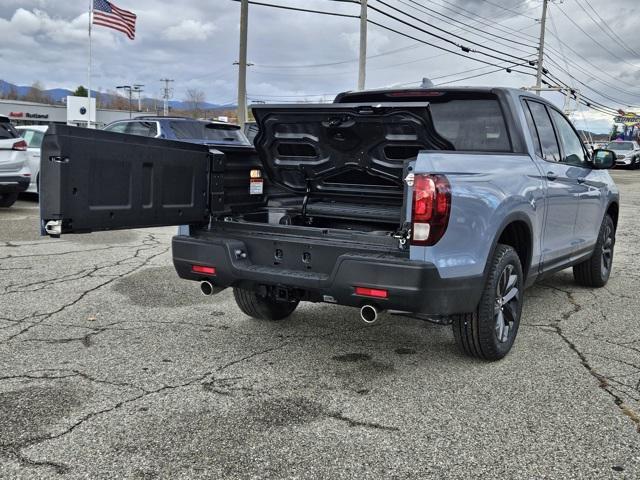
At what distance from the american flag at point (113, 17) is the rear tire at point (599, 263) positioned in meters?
25.5

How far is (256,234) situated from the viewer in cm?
438

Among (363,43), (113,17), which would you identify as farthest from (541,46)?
(113,17)

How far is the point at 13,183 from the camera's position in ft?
39.1

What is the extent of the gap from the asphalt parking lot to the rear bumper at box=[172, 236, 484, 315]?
22.3 inches

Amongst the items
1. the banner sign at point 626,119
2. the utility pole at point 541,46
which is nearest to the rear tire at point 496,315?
the utility pole at point 541,46

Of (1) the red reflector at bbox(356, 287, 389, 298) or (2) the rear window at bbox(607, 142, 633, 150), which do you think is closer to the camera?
(1) the red reflector at bbox(356, 287, 389, 298)

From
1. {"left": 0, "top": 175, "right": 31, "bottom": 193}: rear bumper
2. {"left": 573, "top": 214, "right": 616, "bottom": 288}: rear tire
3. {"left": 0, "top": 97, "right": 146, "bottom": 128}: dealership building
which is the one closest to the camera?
{"left": 573, "top": 214, "right": 616, "bottom": 288}: rear tire

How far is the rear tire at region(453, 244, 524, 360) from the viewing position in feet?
13.6

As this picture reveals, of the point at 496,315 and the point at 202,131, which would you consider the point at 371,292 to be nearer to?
the point at 496,315

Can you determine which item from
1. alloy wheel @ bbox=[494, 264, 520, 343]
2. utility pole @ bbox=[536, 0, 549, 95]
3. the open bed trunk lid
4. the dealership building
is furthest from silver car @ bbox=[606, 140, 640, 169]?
the dealership building

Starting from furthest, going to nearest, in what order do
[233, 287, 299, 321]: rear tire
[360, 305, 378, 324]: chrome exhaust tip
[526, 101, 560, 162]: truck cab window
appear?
[233, 287, 299, 321]: rear tire, [526, 101, 560, 162]: truck cab window, [360, 305, 378, 324]: chrome exhaust tip

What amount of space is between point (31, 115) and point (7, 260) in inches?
2804

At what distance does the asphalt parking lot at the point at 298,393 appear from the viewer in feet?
10.00

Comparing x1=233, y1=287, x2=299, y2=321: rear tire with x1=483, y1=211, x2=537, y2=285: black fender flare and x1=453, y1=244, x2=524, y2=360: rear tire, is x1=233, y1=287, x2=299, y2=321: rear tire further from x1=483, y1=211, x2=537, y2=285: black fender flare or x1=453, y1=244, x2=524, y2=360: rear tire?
x1=483, y1=211, x2=537, y2=285: black fender flare
